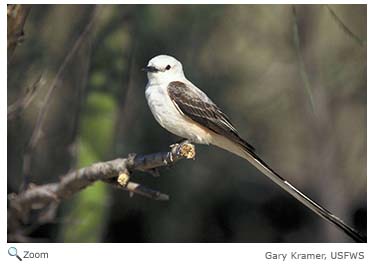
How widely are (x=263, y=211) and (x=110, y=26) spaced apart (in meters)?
2.03

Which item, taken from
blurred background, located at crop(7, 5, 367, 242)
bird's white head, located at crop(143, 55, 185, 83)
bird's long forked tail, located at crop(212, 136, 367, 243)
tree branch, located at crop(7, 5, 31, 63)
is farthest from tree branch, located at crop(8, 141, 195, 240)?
tree branch, located at crop(7, 5, 31, 63)

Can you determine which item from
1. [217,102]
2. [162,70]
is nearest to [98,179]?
[162,70]

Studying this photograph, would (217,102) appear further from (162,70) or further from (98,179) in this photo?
(98,179)

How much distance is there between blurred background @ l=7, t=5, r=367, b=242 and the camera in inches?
127

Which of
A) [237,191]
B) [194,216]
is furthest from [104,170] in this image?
[237,191]

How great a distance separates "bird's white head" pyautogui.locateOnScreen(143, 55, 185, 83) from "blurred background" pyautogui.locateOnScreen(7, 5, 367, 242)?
102 millimetres

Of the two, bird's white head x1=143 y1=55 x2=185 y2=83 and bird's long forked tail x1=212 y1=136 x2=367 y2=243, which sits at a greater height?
bird's white head x1=143 y1=55 x2=185 y2=83

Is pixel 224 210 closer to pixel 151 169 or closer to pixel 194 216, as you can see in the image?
pixel 194 216
